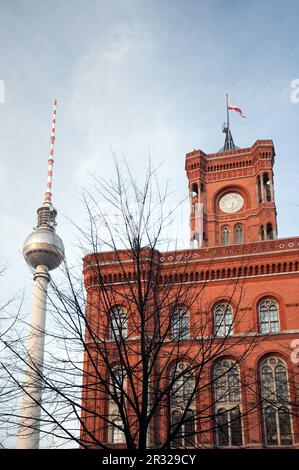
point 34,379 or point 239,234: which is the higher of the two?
point 239,234

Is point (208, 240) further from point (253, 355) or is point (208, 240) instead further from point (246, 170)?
point (253, 355)

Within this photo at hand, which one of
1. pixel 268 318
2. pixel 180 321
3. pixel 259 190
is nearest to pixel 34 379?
pixel 180 321

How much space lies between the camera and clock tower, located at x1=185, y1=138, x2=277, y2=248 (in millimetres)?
44531

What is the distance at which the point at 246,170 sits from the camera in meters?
47.2

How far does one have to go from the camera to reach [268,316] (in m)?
29.6

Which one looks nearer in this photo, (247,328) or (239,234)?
(247,328)

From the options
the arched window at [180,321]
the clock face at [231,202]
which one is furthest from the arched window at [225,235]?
the arched window at [180,321]

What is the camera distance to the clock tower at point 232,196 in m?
44.5

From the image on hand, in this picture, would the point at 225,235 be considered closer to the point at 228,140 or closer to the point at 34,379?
the point at 228,140

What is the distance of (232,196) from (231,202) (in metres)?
0.65

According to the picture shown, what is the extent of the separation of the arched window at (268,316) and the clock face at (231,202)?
17.2 metres

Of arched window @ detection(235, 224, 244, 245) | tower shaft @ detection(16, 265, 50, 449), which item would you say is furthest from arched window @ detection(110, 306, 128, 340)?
arched window @ detection(235, 224, 244, 245)
